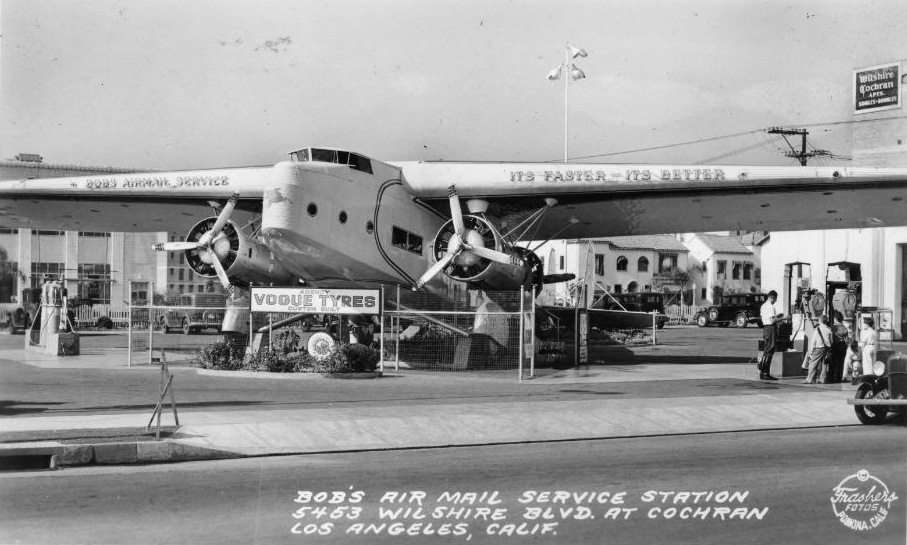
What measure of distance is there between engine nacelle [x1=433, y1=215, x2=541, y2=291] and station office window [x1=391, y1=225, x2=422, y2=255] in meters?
1.37

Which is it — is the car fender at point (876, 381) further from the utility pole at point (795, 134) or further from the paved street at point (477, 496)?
the utility pole at point (795, 134)

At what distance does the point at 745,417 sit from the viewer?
14375 millimetres

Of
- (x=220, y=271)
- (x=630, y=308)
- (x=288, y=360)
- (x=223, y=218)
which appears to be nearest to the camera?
(x=288, y=360)

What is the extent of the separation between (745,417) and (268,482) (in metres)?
8.61

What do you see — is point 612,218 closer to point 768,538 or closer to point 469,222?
point 469,222

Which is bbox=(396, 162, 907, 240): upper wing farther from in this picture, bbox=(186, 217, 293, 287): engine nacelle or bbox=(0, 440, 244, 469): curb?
bbox=(0, 440, 244, 469): curb

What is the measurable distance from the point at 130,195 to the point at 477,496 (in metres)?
22.3

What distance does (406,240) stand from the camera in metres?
25.1

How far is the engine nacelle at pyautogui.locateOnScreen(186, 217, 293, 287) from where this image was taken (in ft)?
82.5

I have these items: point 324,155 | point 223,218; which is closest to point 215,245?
point 223,218

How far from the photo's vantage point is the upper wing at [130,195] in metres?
26.1

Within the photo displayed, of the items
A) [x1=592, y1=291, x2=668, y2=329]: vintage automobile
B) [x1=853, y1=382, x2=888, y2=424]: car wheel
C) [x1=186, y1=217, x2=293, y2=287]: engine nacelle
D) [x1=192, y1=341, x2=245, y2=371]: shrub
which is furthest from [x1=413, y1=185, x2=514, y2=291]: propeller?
[x1=592, y1=291, x2=668, y2=329]: vintage automobile

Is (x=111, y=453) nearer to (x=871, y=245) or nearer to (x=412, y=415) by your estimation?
(x=412, y=415)

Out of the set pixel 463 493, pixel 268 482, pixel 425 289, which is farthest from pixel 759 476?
pixel 425 289
